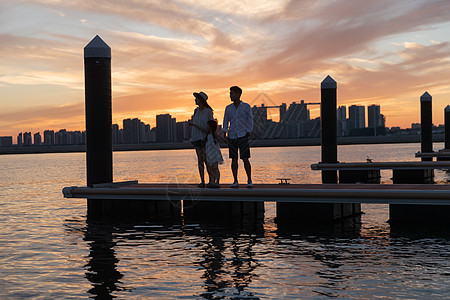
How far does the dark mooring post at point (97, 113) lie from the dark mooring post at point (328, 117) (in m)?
10.4

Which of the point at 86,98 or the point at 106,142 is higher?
the point at 86,98

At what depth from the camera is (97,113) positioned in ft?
46.2

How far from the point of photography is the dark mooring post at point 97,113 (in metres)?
14.1

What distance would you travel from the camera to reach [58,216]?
15.5 metres

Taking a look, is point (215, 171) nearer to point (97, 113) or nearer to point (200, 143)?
point (200, 143)

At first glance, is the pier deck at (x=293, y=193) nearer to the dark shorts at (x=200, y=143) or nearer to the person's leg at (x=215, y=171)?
the person's leg at (x=215, y=171)

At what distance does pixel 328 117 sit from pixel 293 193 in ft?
37.2

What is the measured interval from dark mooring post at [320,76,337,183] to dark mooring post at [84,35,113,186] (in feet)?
34.2

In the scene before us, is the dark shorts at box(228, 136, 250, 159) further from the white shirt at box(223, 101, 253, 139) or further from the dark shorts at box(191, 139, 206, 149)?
the dark shorts at box(191, 139, 206, 149)

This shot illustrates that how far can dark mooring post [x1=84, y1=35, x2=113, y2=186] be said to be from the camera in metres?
14.1

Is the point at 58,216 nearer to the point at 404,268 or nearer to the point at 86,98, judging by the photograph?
the point at 86,98

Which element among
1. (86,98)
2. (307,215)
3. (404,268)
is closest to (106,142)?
(86,98)

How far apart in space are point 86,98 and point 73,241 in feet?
14.8

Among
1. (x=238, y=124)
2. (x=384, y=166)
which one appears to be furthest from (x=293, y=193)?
(x=384, y=166)
